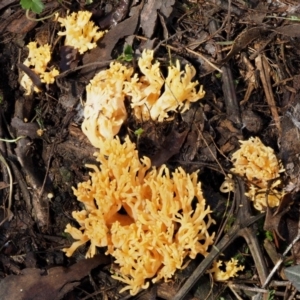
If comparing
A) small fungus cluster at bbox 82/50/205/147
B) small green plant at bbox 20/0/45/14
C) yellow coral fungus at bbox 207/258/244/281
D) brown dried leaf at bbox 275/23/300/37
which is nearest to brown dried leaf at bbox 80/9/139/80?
small fungus cluster at bbox 82/50/205/147

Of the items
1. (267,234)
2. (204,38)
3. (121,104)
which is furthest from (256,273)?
(204,38)

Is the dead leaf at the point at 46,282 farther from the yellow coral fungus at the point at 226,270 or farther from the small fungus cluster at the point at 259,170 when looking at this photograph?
the small fungus cluster at the point at 259,170

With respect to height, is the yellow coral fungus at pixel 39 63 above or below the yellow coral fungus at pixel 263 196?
above

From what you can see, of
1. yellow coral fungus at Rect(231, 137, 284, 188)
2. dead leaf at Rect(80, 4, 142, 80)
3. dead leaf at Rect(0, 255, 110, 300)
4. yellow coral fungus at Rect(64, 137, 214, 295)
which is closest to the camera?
yellow coral fungus at Rect(64, 137, 214, 295)

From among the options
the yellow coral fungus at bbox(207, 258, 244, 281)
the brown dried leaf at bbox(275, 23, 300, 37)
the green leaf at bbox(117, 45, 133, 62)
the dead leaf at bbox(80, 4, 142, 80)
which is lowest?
the yellow coral fungus at bbox(207, 258, 244, 281)

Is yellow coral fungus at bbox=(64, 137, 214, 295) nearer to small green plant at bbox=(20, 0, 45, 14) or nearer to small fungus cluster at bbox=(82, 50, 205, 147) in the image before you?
small fungus cluster at bbox=(82, 50, 205, 147)

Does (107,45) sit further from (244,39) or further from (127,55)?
(244,39)

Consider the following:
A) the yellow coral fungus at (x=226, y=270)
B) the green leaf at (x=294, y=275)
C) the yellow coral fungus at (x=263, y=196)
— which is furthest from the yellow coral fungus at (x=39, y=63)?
the green leaf at (x=294, y=275)
